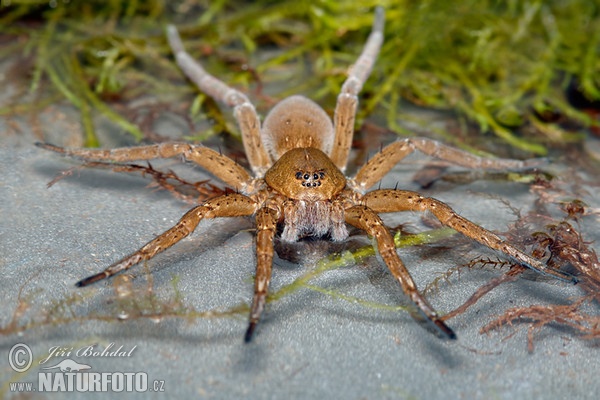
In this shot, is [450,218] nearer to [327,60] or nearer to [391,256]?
[391,256]

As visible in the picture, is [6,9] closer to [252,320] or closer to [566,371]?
[252,320]

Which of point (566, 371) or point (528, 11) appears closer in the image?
point (566, 371)

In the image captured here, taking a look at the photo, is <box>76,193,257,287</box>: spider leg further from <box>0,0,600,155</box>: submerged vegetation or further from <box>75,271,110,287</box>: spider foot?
<box>0,0,600,155</box>: submerged vegetation

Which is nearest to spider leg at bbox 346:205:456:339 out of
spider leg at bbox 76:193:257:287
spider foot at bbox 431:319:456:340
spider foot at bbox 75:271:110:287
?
spider foot at bbox 431:319:456:340

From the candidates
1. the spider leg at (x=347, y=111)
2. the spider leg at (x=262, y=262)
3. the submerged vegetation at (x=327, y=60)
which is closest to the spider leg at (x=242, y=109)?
the submerged vegetation at (x=327, y=60)

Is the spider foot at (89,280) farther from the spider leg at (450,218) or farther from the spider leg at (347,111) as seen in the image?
the spider leg at (347,111)

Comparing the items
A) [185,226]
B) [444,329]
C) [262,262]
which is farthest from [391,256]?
[185,226]

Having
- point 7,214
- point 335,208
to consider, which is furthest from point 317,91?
point 7,214
